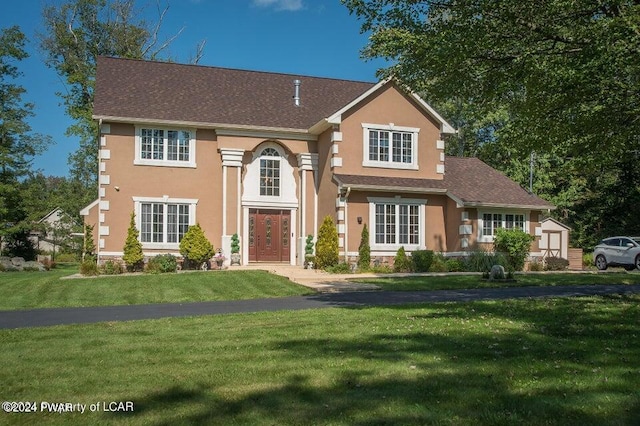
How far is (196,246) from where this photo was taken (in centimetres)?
2386

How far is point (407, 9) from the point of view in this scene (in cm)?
1301

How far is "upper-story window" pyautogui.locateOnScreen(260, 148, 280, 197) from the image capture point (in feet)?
87.1

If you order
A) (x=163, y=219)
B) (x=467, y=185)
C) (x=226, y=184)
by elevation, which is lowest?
(x=163, y=219)

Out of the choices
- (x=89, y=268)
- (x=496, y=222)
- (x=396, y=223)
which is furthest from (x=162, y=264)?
(x=496, y=222)

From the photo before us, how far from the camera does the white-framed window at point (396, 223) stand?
25.4 meters

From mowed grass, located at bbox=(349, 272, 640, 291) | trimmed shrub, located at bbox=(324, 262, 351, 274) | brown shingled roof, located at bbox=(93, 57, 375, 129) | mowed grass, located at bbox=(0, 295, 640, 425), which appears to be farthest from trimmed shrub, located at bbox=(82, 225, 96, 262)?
mowed grass, located at bbox=(0, 295, 640, 425)

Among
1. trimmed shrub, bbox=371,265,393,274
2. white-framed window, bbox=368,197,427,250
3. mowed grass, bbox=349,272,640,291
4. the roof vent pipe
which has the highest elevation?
the roof vent pipe

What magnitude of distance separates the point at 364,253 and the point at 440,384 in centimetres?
1843

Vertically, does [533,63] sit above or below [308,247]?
above

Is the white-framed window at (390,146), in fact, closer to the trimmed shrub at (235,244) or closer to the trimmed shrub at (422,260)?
the trimmed shrub at (422,260)

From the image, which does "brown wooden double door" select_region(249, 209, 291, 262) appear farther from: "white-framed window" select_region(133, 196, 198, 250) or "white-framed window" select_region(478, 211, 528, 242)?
"white-framed window" select_region(478, 211, 528, 242)

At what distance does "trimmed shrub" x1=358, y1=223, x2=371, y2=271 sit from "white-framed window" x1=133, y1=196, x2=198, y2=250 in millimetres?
6875

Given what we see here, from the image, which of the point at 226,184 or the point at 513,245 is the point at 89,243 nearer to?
the point at 226,184

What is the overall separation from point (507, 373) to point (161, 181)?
67.0ft
